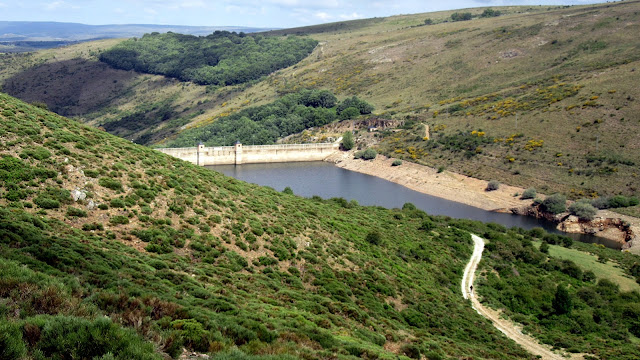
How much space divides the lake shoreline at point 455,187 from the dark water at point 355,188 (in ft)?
4.94

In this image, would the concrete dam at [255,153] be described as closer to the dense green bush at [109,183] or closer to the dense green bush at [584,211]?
the dense green bush at [584,211]

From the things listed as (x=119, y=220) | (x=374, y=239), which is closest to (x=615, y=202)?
(x=374, y=239)

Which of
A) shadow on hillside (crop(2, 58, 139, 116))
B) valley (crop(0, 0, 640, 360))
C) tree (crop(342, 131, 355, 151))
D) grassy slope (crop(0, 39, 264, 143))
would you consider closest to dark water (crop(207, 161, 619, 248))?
valley (crop(0, 0, 640, 360))

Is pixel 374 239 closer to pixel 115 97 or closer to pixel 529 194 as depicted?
pixel 529 194

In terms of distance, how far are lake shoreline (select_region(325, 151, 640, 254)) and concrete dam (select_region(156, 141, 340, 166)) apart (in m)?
10.7

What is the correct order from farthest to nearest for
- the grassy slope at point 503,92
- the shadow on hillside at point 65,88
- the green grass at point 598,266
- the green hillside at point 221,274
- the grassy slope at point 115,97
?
the shadow on hillside at point 65,88 → the grassy slope at point 115,97 → the grassy slope at point 503,92 → the green grass at point 598,266 → the green hillside at point 221,274

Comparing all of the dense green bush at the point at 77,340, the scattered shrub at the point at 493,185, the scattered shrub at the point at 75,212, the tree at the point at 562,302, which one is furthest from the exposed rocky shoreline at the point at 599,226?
the dense green bush at the point at 77,340

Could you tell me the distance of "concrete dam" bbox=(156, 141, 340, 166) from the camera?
360 ft

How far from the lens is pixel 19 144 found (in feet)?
85.8

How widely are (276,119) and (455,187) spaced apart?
63.2 metres

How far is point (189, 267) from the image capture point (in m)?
22.2

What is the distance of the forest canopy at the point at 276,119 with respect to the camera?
124 meters

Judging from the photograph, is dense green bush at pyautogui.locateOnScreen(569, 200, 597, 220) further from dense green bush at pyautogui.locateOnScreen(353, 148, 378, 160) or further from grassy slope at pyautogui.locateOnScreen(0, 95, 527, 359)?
dense green bush at pyautogui.locateOnScreen(353, 148, 378, 160)

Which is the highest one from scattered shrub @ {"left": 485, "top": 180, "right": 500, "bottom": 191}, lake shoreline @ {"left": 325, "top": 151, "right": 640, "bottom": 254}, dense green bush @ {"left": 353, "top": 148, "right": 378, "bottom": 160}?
dense green bush @ {"left": 353, "top": 148, "right": 378, "bottom": 160}
